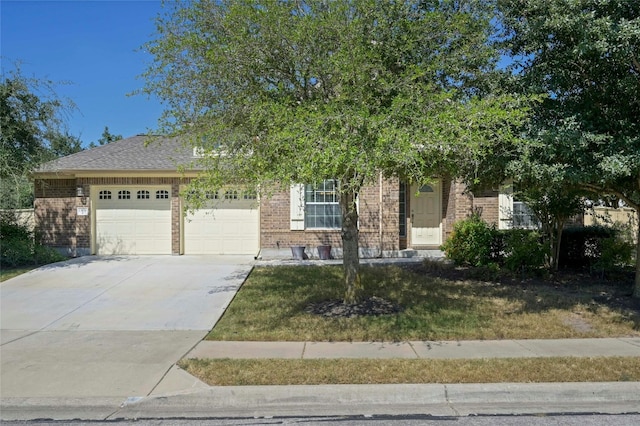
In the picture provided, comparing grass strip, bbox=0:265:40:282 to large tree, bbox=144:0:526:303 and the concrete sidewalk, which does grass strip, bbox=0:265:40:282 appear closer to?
large tree, bbox=144:0:526:303

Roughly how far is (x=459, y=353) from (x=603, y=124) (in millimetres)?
3928

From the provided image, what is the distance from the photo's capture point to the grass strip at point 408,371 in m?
5.02

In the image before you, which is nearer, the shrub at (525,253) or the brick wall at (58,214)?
the shrub at (525,253)

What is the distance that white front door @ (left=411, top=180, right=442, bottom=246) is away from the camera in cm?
1548

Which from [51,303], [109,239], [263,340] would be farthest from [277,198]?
[263,340]

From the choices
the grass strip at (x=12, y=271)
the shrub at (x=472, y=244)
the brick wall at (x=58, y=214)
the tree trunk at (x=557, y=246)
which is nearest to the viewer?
the grass strip at (x=12, y=271)

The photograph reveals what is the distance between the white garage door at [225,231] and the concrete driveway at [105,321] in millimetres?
1417

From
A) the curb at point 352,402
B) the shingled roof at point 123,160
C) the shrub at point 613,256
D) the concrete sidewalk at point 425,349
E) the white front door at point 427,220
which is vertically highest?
the shingled roof at point 123,160

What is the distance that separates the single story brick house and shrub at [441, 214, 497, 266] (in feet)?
6.76

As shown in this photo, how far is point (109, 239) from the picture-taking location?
14.8m

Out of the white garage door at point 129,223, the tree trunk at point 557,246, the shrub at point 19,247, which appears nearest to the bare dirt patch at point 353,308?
the tree trunk at point 557,246

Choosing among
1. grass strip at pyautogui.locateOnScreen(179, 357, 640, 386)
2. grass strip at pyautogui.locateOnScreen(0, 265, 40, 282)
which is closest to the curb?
grass strip at pyautogui.locateOnScreen(179, 357, 640, 386)

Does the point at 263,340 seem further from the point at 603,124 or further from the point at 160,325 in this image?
the point at 603,124

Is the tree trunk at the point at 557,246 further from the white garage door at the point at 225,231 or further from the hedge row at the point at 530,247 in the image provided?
the white garage door at the point at 225,231
